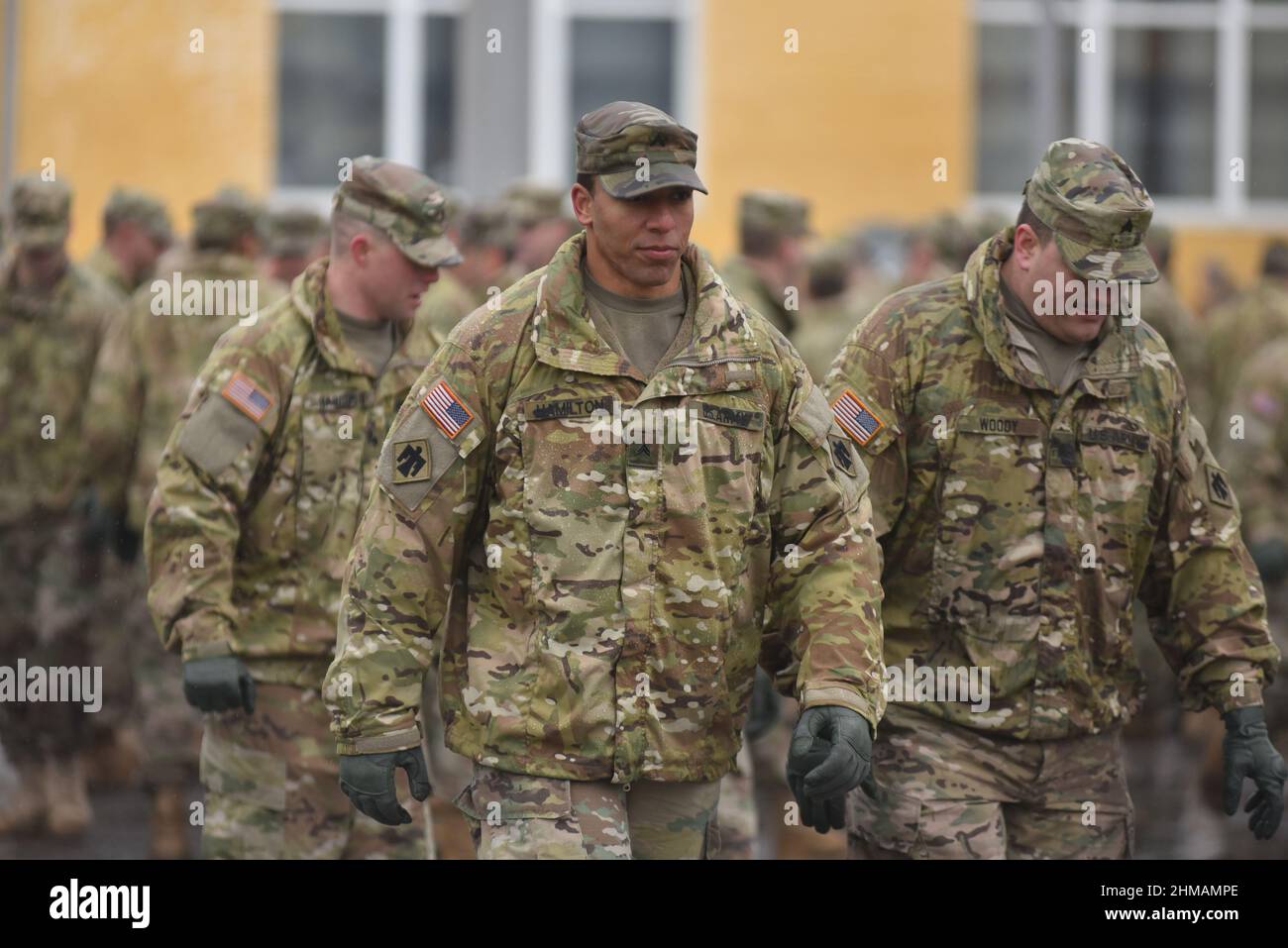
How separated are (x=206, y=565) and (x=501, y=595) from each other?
1467mm

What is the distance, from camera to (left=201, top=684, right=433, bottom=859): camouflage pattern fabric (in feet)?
20.8

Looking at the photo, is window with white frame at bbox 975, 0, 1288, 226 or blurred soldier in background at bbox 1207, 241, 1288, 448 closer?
blurred soldier in background at bbox 1207, 241, 1288, 448

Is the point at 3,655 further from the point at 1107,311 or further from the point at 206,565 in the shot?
the point at 1107,311

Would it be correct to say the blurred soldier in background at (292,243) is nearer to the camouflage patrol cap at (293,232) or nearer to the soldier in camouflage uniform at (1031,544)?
the camouflage patrol cap at (293,232)

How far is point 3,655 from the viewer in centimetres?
968

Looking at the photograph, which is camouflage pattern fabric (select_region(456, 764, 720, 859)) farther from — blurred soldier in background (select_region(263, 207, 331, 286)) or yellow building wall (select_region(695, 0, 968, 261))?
yellow building wall (select_region(695, 0, 968, 261))

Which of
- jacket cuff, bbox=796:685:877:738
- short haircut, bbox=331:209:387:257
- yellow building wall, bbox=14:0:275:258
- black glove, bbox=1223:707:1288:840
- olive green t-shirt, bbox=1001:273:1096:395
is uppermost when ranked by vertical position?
yellow building wall, bbox=14:0:275:258

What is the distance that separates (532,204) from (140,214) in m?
2.00

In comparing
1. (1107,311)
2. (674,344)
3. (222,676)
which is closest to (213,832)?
(222,676)

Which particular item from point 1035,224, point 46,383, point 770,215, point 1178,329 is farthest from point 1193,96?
point 1035,224

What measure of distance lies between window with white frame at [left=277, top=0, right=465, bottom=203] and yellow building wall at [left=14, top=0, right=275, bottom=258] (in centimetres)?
24

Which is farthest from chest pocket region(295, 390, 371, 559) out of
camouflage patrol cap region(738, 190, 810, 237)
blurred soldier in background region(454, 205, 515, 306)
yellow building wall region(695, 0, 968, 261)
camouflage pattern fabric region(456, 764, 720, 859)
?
yellow building wall region(695, 0, 968, 261)

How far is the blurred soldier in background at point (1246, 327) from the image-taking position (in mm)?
12352

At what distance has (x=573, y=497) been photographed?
16.0ft
